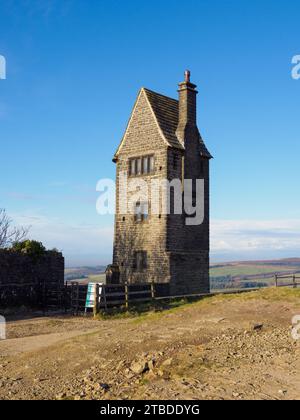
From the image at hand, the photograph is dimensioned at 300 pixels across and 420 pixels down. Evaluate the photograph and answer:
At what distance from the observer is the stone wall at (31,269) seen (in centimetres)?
2952

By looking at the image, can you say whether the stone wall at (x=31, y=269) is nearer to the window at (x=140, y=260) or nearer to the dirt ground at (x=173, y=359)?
the window at (x=140, y=260)

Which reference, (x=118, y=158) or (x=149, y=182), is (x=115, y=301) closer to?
(x=149, y=182)

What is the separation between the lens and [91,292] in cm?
2589

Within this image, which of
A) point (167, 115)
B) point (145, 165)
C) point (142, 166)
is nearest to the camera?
point (145, 165)

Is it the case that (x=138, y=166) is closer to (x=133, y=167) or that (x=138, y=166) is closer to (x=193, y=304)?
(x=133, y=167)

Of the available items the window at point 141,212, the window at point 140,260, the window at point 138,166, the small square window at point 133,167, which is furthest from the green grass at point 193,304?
the small square window at point 133,167

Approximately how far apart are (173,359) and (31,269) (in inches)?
807

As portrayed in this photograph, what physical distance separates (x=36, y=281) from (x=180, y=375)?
20.8 m

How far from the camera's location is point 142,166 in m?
34.8

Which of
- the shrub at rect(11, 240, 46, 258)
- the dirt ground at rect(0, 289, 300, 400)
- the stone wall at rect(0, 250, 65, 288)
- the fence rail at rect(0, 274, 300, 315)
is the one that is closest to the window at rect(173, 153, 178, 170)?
the fence rail at rect(0, 274, 300, 315)

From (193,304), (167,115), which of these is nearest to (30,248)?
(167,115)

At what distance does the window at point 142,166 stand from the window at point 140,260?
560 cm

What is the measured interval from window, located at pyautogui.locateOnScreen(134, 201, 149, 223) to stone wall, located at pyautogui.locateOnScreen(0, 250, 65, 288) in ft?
19.4
